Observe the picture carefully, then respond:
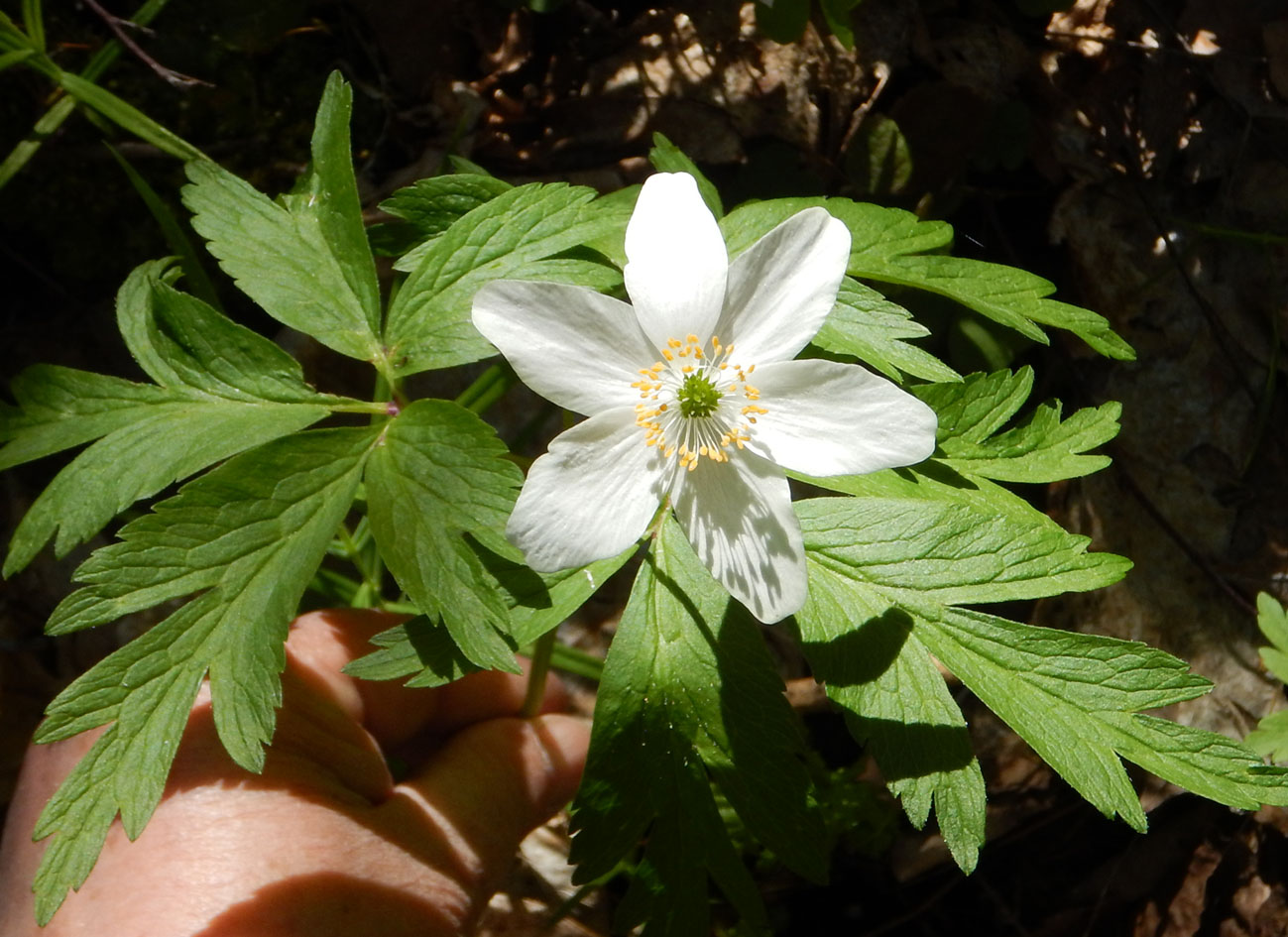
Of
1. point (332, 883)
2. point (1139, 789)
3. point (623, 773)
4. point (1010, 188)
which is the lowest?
point (1139, 789)

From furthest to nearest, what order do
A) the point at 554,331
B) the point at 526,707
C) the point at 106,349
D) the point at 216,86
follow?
the point at 106,349
the point at 216,86
the point at 526,707
the point at 554,331

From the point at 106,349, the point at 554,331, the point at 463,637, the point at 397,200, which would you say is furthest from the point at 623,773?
the point at 106,349

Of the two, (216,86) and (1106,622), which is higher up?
(216,86)

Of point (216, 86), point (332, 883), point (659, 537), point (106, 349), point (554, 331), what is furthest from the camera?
point (106, 349)

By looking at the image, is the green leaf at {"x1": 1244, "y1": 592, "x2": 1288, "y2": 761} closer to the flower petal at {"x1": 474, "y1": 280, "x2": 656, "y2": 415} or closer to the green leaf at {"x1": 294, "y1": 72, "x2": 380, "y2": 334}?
the flower petal at {"x1": 474, "y1": 280, "x2": 656, "y2": 415}

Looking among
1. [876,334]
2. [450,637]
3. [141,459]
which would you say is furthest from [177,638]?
[876,334]

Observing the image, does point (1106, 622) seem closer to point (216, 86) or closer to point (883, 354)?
point (883, 354)

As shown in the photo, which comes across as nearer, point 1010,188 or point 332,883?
point 332,883

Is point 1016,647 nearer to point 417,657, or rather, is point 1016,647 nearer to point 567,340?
point 567,340
